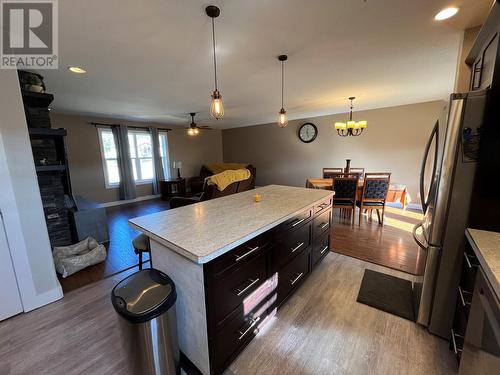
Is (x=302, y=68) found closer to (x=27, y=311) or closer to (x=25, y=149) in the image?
(x=25, y=149)

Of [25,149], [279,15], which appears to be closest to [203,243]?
[279,15]

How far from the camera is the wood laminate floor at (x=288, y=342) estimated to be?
4.34ft

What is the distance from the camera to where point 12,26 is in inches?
61.6

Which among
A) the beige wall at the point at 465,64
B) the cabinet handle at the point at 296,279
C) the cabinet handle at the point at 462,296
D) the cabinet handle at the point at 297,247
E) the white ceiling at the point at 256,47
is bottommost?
the cabinet handle at the point at 296,279

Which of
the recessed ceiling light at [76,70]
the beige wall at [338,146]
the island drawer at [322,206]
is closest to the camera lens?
the island drawer at [322,206]

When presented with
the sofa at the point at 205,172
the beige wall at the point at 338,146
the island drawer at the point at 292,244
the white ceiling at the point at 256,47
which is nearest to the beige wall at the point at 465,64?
the white ceiling at the point at 256,47

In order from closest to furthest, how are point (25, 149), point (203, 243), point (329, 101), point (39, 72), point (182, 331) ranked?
point (203, 243) < point (182, 331) < point (25, 149) < point (39, 72) < point (329, 101)

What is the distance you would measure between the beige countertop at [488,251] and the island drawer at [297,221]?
1044 mm

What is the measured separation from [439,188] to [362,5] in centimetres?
139

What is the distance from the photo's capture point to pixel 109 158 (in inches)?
218

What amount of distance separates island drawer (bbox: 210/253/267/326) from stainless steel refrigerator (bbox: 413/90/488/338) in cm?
121

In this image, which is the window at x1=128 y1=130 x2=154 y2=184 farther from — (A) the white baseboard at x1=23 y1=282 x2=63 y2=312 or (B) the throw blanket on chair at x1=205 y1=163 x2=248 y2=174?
(A) the white baseboard at x1=23 y1=282 x2=63 y2=312

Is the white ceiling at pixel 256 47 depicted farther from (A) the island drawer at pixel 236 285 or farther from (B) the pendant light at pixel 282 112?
(A) the island drawer at pixel 236 285

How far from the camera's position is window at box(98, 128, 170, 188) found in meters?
5.48
